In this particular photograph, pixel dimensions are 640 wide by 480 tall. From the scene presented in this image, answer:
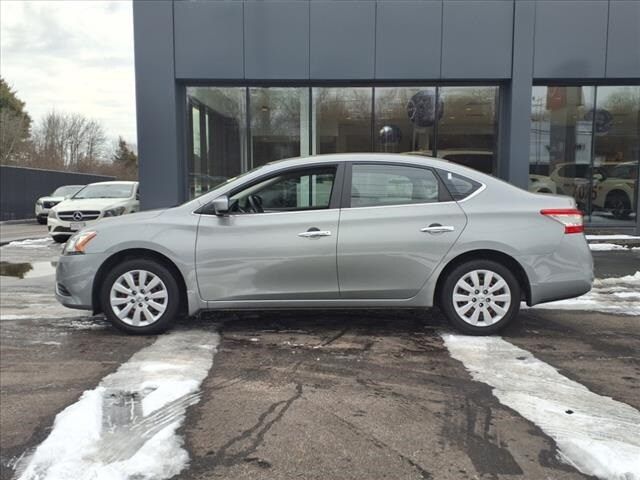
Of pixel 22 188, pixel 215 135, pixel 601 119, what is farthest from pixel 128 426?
pixel 22 188

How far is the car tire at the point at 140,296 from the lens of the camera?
16.6 feet

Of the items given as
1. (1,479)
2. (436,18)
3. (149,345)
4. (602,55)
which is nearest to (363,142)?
(436,18)

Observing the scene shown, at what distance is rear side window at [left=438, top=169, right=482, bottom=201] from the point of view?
16.8 ft

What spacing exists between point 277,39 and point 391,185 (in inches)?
316

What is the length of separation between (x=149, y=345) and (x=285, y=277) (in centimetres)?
135

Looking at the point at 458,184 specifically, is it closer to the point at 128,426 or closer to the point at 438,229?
the point at 438,229

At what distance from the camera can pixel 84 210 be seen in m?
12.1

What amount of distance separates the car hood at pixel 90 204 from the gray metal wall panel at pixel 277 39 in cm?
412

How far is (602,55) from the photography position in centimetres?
1208

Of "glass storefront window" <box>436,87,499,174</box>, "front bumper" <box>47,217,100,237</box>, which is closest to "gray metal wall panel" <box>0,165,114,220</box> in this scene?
"front bumper" <box>47,217,100,237</box>

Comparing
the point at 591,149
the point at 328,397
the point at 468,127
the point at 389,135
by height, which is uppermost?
the point at 468,127

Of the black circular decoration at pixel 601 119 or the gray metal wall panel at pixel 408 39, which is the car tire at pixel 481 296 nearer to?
the gray metal wall panel at pixel 408 39

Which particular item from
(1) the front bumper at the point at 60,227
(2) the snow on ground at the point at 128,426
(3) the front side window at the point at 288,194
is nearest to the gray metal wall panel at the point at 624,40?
(3) the front side window at the point at 288,194

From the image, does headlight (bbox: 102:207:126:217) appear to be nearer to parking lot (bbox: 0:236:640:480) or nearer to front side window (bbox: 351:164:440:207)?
parking lot (bbox: 0:236:640:480)
